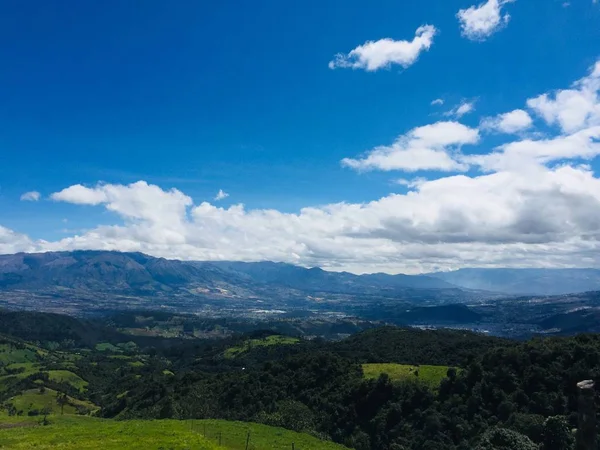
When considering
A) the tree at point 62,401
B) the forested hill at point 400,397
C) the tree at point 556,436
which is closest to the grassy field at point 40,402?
the tree at point 62,401

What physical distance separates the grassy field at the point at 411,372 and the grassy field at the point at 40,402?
108m

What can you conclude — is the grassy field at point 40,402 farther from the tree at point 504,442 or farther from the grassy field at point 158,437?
the tree at point 504,442

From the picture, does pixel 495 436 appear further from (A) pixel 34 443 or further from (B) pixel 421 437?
(A) pixel 34 443

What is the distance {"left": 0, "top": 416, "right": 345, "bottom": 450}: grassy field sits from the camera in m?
51.6

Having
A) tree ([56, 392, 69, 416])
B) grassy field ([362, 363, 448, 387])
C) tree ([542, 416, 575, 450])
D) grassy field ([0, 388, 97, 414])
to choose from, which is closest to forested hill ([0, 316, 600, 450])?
grassy field ([362, 363, 448, 387])

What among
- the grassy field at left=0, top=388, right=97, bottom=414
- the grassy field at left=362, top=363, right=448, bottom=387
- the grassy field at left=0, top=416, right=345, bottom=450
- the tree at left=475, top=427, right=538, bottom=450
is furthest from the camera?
the grassy field at left=0, top=388, right=97, bottom=414

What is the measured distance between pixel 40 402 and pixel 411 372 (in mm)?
139353

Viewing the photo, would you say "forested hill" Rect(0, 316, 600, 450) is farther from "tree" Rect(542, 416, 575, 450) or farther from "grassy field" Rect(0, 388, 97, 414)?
"grassy field" Rect(0, 388, 97, 414)

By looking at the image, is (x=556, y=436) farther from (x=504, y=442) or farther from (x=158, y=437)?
(x=158, y=437)

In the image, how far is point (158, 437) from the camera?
56.8 m

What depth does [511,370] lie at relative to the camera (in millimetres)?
86625

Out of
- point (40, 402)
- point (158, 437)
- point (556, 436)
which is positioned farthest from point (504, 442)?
point (40, 402)

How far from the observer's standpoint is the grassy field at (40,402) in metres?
154

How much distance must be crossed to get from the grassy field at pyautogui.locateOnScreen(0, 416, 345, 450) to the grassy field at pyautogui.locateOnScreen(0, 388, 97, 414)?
8273 centimetres
